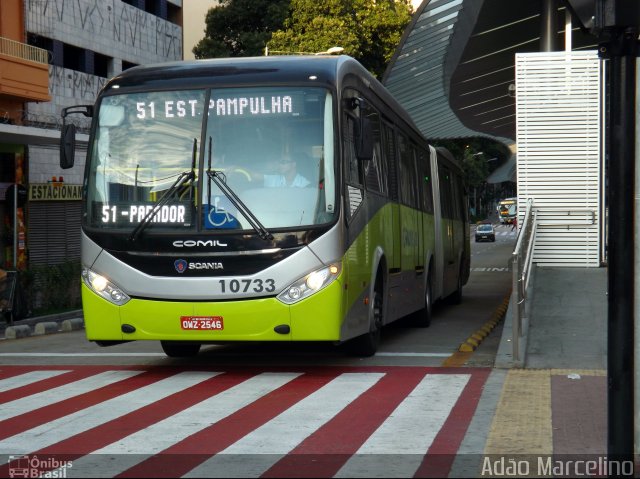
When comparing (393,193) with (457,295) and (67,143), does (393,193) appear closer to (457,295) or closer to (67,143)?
(67,143)

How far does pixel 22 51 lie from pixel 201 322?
70.7 feet

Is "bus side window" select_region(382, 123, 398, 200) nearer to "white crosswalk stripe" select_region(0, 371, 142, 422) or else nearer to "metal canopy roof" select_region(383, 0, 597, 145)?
"white crosswalk stripe" select_region(0, 371, 142, 422)

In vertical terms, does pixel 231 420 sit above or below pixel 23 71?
below

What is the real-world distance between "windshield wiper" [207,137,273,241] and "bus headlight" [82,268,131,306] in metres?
1.37

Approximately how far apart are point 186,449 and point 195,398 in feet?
8.49

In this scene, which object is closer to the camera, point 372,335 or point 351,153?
point 351,153

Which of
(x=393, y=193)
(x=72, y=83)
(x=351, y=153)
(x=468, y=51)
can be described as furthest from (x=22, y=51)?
(x=351, y=153)

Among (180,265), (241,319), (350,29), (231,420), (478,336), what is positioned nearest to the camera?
(231,420)

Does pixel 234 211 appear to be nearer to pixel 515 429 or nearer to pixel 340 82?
pixel 340 82

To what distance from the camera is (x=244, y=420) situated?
29.0ft

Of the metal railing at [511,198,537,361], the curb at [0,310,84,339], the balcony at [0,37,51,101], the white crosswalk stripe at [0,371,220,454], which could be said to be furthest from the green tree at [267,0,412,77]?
the white crosswalk stripe at [0,371,220,454]

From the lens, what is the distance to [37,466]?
278 inches

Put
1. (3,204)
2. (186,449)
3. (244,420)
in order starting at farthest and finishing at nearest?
(3,204) → (244,420) → (186,449)

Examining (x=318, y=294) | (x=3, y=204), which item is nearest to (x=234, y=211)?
(x=318, y=294)
